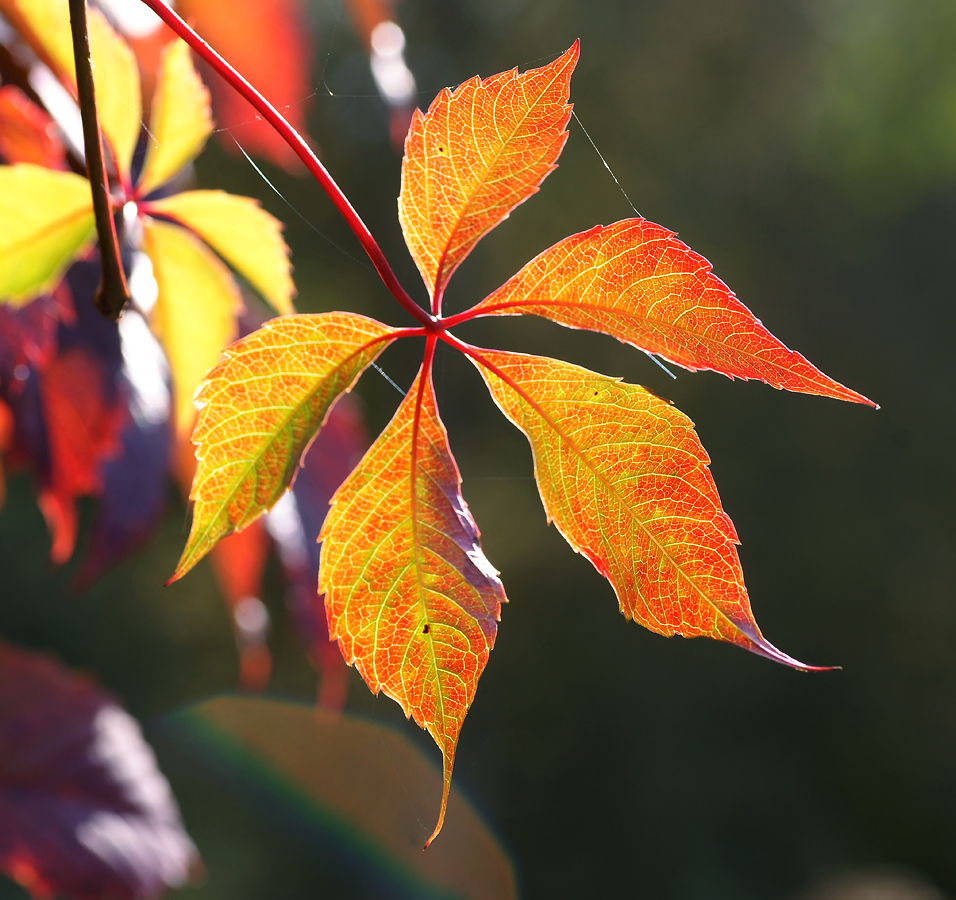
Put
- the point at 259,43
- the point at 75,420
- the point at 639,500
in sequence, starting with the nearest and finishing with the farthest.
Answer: the point at 639,500 → the point at 75,420 → the point at 259,43

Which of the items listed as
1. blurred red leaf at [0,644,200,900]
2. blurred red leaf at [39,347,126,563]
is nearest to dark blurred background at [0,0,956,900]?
blurred red leaf at [0,644,200,900]

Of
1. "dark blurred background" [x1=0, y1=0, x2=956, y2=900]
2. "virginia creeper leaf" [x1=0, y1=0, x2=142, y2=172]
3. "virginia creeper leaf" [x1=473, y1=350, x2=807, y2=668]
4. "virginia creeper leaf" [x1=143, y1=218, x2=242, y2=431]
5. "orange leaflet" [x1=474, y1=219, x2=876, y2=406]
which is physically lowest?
"dark blurred background" [x1=0, y1=0, x2=956, y2=900]

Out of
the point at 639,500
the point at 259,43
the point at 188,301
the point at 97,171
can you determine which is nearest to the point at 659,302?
the point at 639,500

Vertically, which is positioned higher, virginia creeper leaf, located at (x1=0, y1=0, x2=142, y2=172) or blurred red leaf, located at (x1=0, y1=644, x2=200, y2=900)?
virginia creeper leaf, located at (x1=0, y1=0, x2=142, y2=172)

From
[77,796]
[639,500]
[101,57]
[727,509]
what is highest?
[101,57]

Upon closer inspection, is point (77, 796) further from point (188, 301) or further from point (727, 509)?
point (727, 509)

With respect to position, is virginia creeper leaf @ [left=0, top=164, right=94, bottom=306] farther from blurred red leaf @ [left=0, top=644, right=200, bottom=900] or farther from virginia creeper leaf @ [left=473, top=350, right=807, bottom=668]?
blurred red leaf @ [left=0, top=644, right=200, bottom=900]

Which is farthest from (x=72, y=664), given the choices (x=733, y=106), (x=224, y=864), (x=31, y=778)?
(x=733, y=106)
